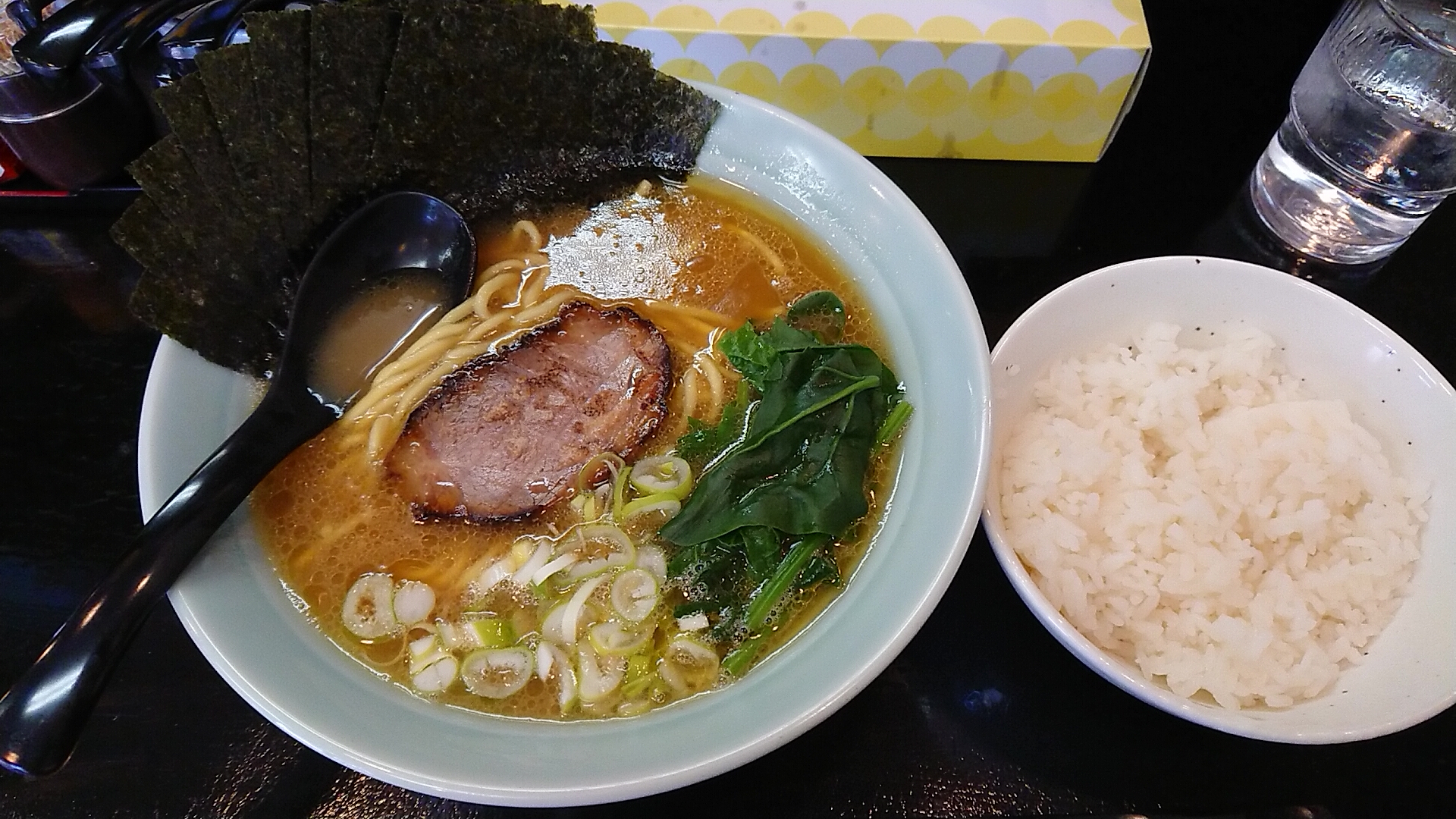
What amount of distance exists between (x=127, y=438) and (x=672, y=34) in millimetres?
1454

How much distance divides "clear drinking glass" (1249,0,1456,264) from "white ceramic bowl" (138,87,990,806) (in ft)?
3.78

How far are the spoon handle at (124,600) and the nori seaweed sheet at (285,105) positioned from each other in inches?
15.4

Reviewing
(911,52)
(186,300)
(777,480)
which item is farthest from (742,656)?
(911,52)

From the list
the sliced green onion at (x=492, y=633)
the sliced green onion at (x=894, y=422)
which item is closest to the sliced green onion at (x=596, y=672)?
the sliced green onion at (x=492, y=633)

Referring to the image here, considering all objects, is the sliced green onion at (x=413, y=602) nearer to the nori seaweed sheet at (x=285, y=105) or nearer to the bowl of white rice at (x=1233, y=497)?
the nori seaweed sheet at (x=285, y=105)

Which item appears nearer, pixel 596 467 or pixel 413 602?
pixel 413 602

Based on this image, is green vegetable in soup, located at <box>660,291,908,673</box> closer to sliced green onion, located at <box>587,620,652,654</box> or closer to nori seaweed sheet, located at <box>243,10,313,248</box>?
sliced green onion, located at <box>587,620,652,654</box>

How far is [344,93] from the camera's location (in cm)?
159

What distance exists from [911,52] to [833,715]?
1.39 meters

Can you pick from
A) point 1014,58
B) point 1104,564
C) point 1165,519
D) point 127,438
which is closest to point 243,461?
point 127,438

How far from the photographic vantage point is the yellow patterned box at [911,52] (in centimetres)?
182

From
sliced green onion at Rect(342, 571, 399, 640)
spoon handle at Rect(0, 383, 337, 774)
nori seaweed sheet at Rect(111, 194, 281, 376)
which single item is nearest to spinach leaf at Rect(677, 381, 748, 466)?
sliced green onion at Rect(342, 571, 399, 640)

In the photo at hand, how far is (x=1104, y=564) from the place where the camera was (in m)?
1.38

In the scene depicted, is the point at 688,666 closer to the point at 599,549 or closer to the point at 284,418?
the point at 599,549
